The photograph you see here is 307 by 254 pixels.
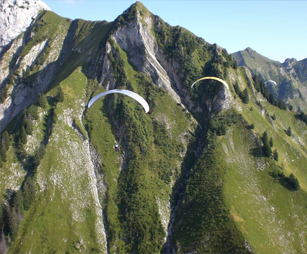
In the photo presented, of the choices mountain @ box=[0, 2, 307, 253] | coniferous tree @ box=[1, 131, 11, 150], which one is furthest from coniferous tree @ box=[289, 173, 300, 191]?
coniferous tree @ box=[1, 131, 11, 150]

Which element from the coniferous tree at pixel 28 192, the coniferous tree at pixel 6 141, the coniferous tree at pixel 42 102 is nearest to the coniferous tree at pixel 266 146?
the coniferous tree at pixel 28 192

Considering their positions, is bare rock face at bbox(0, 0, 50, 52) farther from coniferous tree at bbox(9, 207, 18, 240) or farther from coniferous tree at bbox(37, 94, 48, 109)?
coniferous tree at bbox(9, 207, 18, 240)

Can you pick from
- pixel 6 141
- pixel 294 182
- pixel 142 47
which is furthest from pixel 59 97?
pixel 294 182

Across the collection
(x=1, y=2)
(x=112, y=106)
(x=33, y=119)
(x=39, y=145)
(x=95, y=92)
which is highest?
(x=1, y=2)

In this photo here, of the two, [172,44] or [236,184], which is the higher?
[172,44]

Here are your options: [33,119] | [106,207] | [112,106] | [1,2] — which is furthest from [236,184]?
[1,2]

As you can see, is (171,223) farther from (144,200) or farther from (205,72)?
(205,72)
